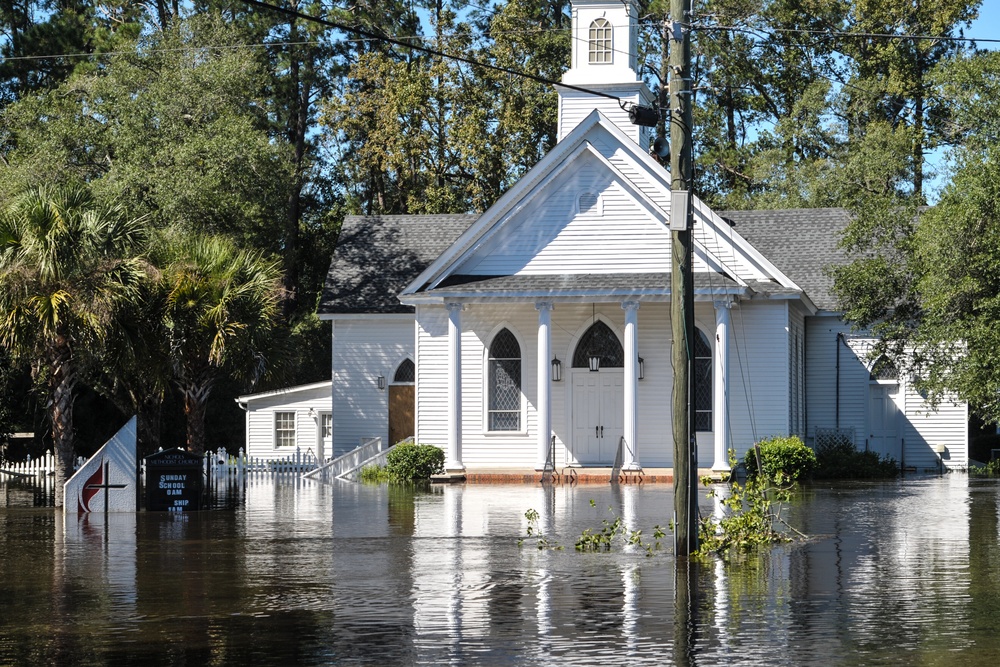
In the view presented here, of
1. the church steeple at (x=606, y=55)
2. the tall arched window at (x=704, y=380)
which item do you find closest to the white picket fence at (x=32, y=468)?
the tall arched window at (x=704, y=380)

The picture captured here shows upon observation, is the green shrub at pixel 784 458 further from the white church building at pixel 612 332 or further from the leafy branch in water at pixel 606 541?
the leafy branch in water at pixel 606 541

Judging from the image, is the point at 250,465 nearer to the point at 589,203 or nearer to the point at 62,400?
the point at 589,203

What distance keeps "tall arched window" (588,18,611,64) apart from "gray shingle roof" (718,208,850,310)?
618 cm

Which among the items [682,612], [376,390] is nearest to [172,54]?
[376,390]

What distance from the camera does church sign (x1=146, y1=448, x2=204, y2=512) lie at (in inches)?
907

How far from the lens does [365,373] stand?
38438mm

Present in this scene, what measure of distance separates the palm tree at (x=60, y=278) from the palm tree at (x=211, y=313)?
111 inches

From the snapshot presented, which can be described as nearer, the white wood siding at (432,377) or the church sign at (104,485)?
the church sign at (104,485)

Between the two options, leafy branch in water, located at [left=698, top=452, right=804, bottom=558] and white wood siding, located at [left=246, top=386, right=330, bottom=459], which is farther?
white wood siding, located at [left=246, top=386, right=330, bottom=459]

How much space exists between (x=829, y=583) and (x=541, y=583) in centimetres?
286

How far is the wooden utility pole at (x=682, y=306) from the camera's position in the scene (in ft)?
49.2

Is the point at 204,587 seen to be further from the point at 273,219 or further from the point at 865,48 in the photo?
the point at 865,48

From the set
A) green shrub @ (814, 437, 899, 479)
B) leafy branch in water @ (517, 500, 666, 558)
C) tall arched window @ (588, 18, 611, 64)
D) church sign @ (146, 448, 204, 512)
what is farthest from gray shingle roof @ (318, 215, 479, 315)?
leafy branch in water @ (517, 500, 666, 558)

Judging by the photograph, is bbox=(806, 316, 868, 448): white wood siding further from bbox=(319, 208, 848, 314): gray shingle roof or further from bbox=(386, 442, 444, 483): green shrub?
bbox=(386, 442, 444, 483): green shrub
